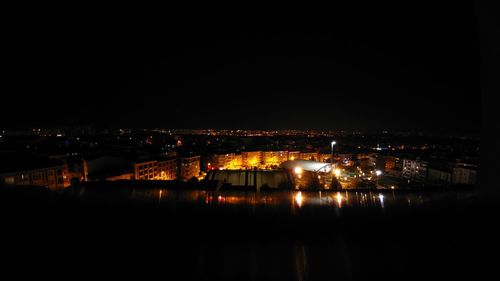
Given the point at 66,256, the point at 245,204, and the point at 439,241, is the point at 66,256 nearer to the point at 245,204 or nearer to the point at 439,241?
the point at 245,204

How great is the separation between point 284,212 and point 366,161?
2930 cm

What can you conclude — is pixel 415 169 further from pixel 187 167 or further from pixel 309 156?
pixel 187 167

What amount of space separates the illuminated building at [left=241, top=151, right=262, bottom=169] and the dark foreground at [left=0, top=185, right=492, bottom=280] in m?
28.8

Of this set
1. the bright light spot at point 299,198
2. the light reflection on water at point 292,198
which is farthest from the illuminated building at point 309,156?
the bright light spot at point 299,198

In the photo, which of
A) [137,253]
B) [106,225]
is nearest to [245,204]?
[137,253]

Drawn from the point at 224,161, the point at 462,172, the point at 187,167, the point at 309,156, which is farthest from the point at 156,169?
the point at 462,172

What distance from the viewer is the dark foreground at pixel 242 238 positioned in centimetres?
83

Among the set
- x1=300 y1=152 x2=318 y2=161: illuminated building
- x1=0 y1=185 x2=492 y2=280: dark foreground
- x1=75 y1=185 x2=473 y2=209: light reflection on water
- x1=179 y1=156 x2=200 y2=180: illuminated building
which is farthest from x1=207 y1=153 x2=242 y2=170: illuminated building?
x1=0 y1=185 x2=492 y2=280: dark foreground

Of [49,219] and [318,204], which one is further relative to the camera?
[318,204]

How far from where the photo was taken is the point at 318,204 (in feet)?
4.24

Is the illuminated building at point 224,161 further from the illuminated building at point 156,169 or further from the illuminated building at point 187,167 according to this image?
the illuminated building at point 156,169

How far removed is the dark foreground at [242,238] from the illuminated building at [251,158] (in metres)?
28.8

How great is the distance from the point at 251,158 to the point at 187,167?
11.3 m

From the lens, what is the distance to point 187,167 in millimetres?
22016
